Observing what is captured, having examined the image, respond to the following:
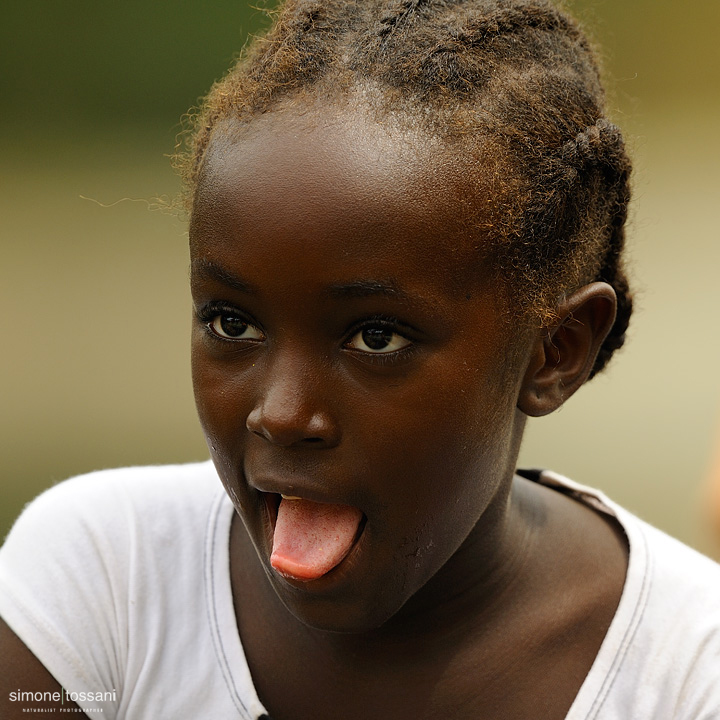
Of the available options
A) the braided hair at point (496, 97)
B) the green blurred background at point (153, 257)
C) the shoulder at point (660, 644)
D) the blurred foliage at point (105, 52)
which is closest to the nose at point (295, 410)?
the braided hair at point (496, 97)

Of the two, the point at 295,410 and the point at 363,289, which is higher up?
the point at 363,289

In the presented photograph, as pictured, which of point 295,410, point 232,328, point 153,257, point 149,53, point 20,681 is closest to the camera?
point 295,410

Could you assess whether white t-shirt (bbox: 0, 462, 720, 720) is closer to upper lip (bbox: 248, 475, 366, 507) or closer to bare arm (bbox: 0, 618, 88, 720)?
bare arm (bbox: 0, 618, 88, 720)

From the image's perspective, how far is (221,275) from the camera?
1.58 meters

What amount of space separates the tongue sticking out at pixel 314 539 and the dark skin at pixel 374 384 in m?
0.03

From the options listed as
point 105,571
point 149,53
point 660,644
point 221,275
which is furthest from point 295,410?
point 149,53

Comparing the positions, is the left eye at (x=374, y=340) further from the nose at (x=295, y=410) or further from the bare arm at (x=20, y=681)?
the bare arm at (x=20, y=681)

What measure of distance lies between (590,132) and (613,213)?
167 mm

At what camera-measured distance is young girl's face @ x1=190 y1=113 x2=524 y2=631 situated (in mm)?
1502

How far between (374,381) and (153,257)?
4.80m

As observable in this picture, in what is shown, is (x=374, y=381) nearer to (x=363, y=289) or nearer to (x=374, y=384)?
(x=374, y=384)

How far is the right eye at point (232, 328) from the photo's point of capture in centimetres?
161

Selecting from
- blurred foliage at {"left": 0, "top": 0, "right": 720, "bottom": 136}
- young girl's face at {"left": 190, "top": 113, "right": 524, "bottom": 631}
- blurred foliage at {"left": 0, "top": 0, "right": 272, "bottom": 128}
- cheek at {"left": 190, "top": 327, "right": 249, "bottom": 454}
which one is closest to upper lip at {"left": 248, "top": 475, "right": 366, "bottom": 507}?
young girl's face at {"left": 190, "top": 113, "right": 524, "bottom": 631}

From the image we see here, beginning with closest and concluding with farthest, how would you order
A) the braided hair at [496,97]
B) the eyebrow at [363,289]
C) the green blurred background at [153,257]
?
the eyebrow at [363,289], the braided hair at [496,97], the green blurred background at [153,257]
